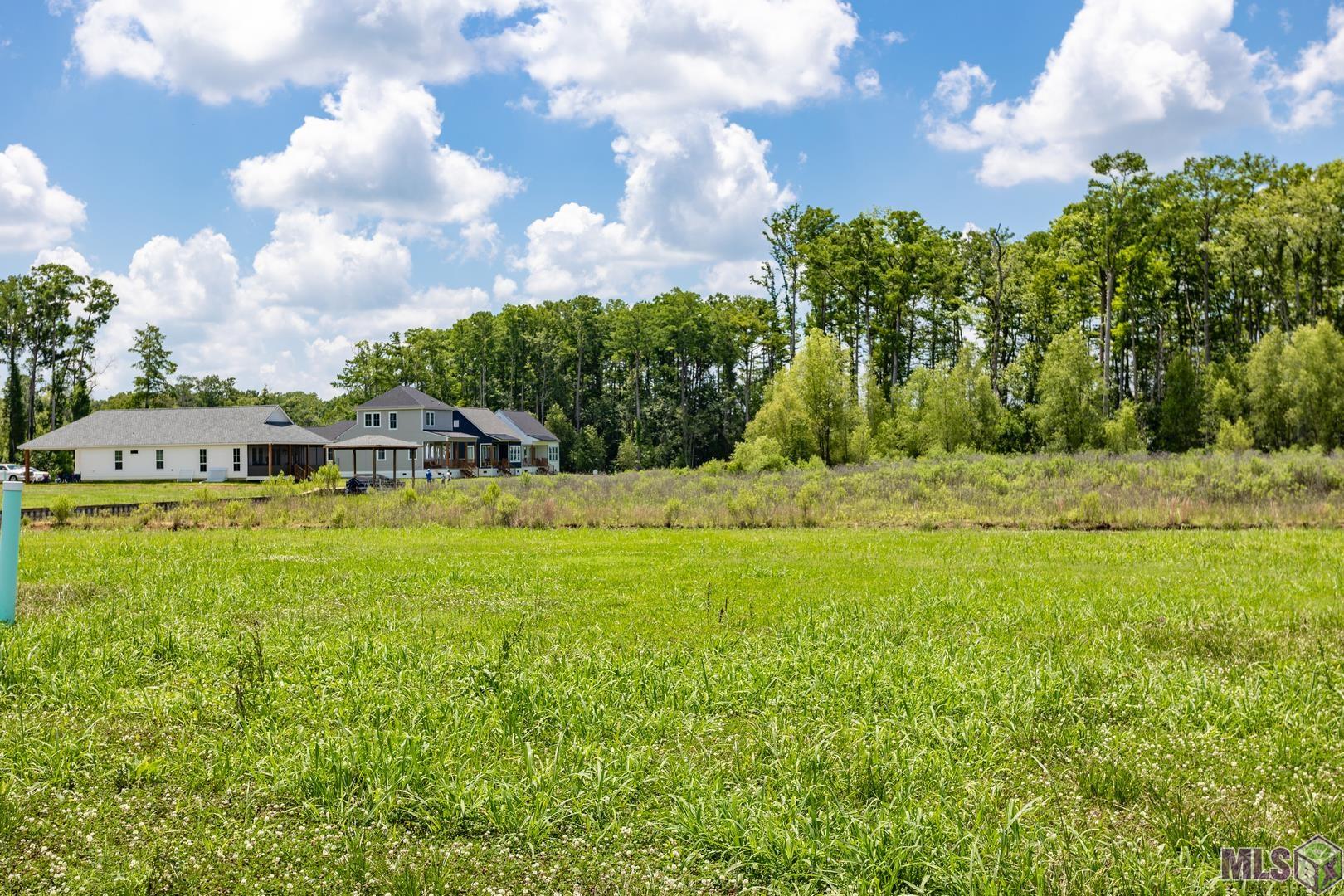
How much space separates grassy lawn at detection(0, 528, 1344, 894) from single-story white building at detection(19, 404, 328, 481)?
47.3 m

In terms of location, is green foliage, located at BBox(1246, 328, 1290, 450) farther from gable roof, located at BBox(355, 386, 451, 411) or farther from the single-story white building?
the single-story white building

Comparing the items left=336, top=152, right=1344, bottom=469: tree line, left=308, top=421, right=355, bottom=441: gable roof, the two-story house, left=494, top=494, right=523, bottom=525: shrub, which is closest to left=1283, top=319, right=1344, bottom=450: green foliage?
left=336, top=152, right=1344, bottom=469: tree line

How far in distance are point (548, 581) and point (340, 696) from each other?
4855 millimetres

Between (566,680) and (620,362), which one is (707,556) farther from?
(620,362)

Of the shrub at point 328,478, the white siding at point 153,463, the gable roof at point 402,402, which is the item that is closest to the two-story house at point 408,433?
the gable roof at point 402,402

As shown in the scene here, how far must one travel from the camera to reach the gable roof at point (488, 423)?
60.9 meters

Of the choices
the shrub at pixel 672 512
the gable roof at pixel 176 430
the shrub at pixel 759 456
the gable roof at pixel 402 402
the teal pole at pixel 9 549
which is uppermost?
the gable roof at pixel 402 402

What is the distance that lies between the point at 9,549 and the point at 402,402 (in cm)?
5283

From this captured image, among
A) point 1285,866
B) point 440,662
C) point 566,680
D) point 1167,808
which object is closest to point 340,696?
point 440,662

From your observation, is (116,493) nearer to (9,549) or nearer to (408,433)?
(408,433)

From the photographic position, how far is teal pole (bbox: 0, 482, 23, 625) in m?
6.76

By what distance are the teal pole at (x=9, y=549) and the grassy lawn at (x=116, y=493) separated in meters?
17.7

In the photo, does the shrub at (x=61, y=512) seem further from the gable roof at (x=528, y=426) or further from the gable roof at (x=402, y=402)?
the gable roof at (x=528, y=426)

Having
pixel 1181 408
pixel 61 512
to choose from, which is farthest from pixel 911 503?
pixel 1181 408
